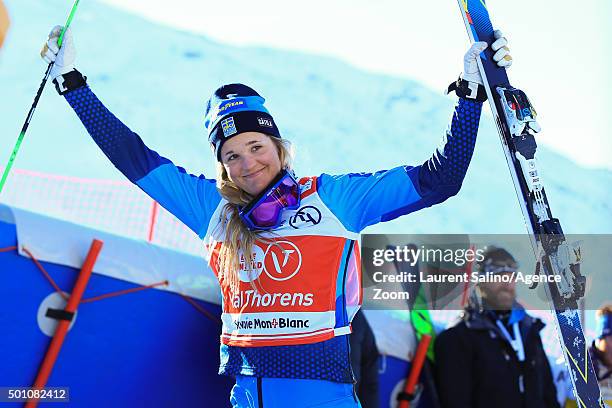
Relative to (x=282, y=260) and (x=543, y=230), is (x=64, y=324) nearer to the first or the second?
(x=282, y=260)

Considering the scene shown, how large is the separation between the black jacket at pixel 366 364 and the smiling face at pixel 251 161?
205cm

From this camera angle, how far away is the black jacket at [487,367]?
14.7 ft

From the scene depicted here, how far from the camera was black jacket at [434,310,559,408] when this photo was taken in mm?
4473

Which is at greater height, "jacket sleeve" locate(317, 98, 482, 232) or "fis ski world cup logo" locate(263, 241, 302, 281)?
"jacket sleeve" locate(317, 98, 482, 232)

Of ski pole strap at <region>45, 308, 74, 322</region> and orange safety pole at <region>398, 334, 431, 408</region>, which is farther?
orange safety pole at <region>398, 334, 431, 408</region>

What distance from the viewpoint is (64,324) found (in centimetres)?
335

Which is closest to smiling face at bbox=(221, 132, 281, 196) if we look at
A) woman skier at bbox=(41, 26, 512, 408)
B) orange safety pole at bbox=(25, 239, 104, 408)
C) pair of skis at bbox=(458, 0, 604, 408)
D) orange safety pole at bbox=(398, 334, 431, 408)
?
woman skier at bbox=(41, 26, 512, 408)

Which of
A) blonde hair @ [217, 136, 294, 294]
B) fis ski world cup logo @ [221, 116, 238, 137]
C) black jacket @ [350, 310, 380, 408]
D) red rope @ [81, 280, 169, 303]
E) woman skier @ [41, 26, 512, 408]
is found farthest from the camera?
black jacket @ [350, 310, 380, 408]

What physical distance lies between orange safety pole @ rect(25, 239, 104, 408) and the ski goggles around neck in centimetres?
137

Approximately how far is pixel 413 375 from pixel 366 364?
0.54 m

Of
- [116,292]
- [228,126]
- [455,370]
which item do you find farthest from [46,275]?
[455,370]

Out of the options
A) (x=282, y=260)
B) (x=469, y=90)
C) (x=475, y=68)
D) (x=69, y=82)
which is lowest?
(x=282, y=260)

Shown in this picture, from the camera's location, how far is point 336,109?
63.4 ft

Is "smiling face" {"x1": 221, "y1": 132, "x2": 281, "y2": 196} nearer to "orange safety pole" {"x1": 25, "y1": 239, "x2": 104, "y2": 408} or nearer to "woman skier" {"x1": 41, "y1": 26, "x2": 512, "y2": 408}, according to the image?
"woman skier" {"x1": 41, "y1": 26, "x2": 512, "y2": 408}
